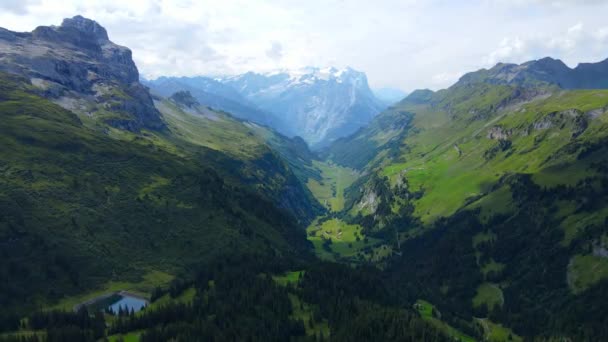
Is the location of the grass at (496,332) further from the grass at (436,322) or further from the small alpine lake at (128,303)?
the small alpine lake at (128,303)

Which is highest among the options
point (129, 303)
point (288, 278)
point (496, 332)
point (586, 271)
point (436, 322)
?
point (129, 303)

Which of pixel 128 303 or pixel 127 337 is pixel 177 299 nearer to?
pixel 128 303

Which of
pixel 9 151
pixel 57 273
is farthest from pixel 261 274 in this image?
pixel 9 151

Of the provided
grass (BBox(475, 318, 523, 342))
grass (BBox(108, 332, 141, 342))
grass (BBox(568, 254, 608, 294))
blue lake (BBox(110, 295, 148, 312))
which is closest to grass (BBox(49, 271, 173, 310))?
blue lake (BBox(110, 295, 148, 312))

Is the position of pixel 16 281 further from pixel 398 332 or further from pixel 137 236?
pixel 398 332

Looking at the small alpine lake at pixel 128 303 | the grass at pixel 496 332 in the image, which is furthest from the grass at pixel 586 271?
the small alpine lake at pixel 128 303

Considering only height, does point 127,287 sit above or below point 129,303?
above

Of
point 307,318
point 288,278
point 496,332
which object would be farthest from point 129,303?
point 496,332
